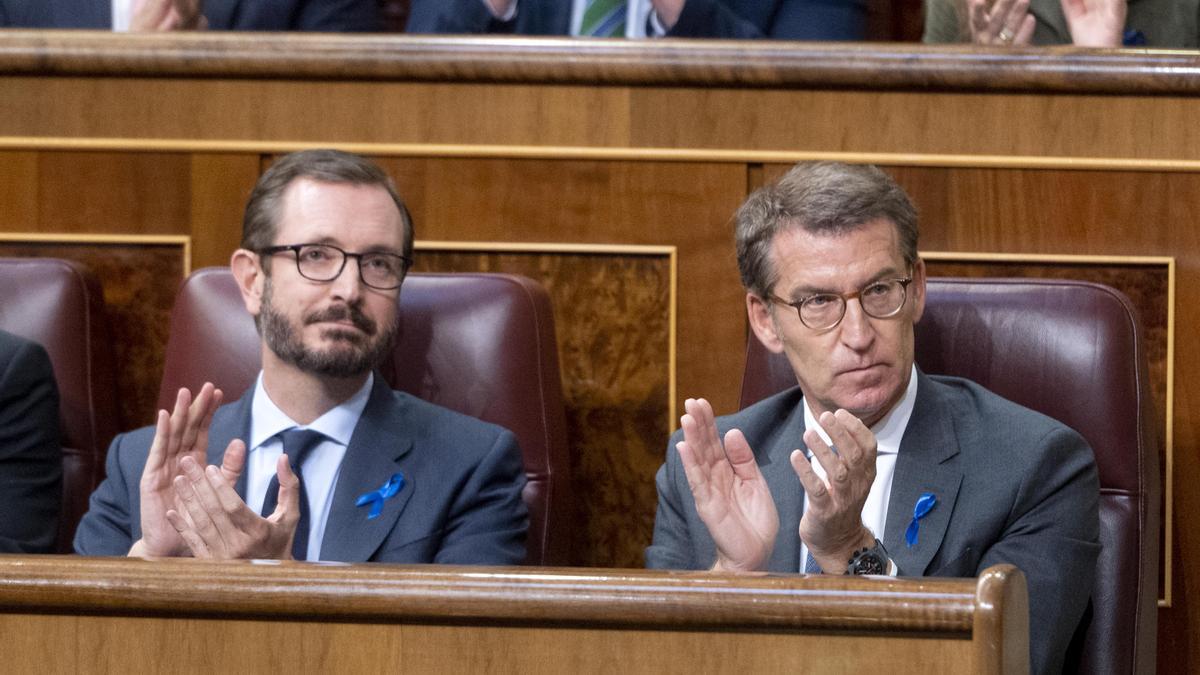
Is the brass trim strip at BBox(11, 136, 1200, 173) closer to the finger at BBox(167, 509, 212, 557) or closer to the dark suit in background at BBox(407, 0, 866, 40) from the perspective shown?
the dark suit in background at BBox(407, 0, 866, 40)

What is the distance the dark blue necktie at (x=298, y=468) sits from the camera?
140 centimetres

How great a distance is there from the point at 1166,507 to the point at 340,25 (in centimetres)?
106

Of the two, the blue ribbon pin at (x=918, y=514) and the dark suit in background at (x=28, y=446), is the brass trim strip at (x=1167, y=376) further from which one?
the dark suit in background at (x=28, y=446)

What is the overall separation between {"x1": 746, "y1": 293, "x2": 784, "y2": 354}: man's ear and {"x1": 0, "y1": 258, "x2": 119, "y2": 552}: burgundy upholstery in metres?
0.64

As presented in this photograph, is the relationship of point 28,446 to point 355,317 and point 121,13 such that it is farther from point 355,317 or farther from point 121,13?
point 121,13

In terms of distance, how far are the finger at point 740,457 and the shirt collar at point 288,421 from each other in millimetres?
383

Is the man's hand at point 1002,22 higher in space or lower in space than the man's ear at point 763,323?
higher

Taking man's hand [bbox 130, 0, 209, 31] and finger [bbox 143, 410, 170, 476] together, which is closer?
finger [bbox 143, 410, 170, 476]

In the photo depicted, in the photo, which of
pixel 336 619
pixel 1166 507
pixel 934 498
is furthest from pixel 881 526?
pixel 336 619

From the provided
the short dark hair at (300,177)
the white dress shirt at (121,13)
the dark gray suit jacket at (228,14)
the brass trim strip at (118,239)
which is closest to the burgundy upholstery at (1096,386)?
the short dark hair at (300,177)

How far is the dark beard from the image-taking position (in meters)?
1.41

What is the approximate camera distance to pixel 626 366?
1.57 metres

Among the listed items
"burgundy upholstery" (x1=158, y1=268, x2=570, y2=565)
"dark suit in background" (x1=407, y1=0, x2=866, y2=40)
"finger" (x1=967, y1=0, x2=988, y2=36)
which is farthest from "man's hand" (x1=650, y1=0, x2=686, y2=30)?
"burgundy upholstery" (x1=158, y1=268, x2=570, y2=565)

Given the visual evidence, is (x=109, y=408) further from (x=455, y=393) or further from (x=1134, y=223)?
(x=1134, y=223)
